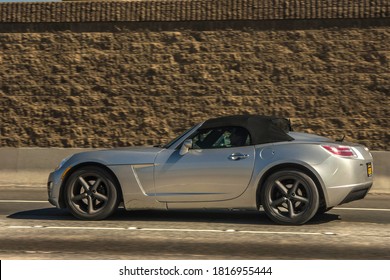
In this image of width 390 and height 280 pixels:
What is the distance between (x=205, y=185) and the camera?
948 cm

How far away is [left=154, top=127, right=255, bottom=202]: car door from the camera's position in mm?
9406

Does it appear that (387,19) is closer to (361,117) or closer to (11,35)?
(361,117)

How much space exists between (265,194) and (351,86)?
23.4ft

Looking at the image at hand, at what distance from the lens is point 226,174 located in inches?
371

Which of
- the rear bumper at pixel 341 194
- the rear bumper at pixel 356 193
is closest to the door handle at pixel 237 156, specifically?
the rear bumper at pixel 341 194

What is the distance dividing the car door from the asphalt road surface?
0.41 m

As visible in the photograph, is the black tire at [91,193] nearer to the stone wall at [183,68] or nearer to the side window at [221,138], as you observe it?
the side window at [221,138]

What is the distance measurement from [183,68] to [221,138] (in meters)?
A: 7.05

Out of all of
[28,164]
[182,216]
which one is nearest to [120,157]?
[182,216]

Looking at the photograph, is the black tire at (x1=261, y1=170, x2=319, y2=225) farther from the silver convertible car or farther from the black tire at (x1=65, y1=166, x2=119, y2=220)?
the black tire at (x1=65, y1=166, x2=119, y2=220)

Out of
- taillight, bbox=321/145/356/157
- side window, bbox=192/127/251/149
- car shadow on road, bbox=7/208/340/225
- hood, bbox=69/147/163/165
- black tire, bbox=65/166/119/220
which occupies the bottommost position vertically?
car shadow on road, bbox=7/208/340/225

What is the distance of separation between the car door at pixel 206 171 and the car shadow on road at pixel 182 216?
526 mm

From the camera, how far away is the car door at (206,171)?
941cm

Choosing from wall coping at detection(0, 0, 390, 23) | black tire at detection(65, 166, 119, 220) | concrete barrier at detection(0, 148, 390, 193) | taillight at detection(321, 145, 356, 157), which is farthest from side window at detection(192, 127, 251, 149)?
wall coping at detection(0, 0, 390, 23)
